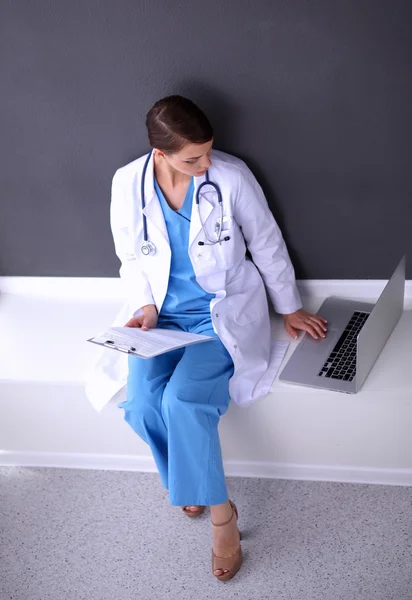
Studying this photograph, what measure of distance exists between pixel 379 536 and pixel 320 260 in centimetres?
88

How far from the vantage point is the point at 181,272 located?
7.16ft

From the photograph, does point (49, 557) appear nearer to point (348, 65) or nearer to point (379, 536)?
point (379, 536)

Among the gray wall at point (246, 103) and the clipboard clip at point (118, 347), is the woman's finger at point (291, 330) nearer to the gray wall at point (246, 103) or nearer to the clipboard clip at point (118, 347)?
the gray wall at point (246, 103)

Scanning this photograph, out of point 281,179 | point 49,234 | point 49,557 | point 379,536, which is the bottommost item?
point 49,557

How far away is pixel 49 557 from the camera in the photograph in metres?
2.08

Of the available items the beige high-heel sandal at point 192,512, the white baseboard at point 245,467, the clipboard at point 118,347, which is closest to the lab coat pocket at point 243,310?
the clipboard at point 118,347

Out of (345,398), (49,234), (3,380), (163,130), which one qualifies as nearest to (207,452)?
A: (345,398)

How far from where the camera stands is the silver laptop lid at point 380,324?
6.35 feet

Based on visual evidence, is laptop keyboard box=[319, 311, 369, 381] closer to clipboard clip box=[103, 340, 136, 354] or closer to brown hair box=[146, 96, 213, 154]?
clipboard clip box=[103, 340, 136, 354]

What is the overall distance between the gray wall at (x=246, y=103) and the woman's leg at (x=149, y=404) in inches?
24.5

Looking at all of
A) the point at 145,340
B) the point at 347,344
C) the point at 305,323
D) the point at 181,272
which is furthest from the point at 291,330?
the point at 145,340

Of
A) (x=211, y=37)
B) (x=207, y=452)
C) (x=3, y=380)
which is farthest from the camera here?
(x=3, y=380)

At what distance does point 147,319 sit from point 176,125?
586 millimetres

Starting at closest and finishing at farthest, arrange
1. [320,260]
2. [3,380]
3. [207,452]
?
[207,452] → [3,380] → [320,260]
